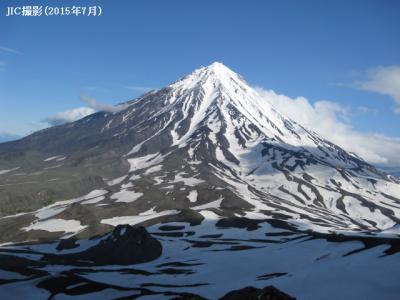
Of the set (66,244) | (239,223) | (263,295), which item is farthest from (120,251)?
(263,295)

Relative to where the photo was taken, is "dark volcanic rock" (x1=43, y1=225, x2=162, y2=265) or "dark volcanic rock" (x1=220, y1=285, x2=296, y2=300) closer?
"dark volcanic rock" (x1=220, y1=285, x2=296, y2=300)

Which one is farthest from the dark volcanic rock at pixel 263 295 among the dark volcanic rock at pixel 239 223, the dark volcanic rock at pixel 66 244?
the dark volcanic rock at pixel 239 223

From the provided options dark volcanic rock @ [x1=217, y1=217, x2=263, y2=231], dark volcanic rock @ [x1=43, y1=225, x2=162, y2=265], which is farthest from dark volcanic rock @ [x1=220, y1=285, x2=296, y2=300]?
dark volcanic rock @ [x1=217, y1=217, x2=263, y2=231]

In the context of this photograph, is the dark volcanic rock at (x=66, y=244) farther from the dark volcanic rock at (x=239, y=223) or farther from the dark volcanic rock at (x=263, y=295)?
the dark volcanic rock at (x=263, y=295)

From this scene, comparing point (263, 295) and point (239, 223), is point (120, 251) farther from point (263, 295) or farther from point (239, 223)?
point (263, 295)

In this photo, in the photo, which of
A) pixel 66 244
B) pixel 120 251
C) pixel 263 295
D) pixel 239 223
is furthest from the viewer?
pixel 239 223

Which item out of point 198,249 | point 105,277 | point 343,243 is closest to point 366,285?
point 343,243

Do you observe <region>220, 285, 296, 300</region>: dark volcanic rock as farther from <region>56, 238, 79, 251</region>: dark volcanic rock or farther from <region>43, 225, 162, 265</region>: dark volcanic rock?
<region>56, 238, 79, 251</region>: dark volcanic rock

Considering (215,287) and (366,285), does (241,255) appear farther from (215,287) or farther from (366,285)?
(366,285)
